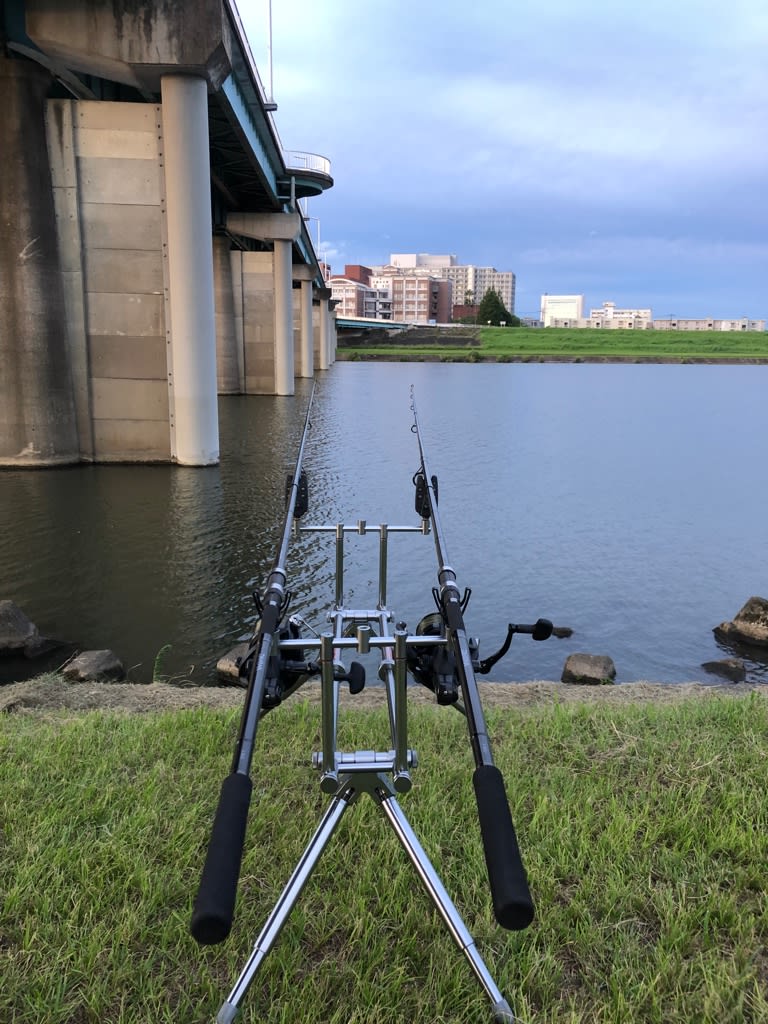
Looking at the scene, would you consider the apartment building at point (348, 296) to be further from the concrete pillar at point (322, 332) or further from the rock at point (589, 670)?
the rock at point (589, 670)

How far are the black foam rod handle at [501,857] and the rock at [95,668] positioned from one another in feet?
16.9

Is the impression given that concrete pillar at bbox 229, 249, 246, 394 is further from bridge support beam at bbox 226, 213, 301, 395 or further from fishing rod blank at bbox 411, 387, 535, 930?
fishing rod blank at bbox 411, 387, 535, 930

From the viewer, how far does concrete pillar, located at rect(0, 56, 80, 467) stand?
535 inches

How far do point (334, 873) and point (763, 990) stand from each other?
134cm

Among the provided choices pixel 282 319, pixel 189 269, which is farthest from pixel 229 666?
pixel 282 319

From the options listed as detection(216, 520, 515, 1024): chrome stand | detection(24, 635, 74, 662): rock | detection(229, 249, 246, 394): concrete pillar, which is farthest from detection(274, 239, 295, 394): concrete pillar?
detection(216, 520, 515, 1024): chrome stand

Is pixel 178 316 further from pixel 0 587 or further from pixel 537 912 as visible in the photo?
pixel 537 912

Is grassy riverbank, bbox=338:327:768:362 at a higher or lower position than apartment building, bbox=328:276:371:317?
lower

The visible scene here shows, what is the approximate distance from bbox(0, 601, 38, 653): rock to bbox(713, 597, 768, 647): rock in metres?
6.63

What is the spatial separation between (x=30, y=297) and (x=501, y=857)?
14.9 m

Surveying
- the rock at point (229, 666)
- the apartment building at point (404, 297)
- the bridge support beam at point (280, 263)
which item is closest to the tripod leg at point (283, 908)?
the rock at point (229, 666)

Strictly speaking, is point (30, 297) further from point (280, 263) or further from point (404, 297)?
point (404, 297)

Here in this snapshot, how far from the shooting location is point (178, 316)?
48.4 feet

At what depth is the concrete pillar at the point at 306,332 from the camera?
48.3m
